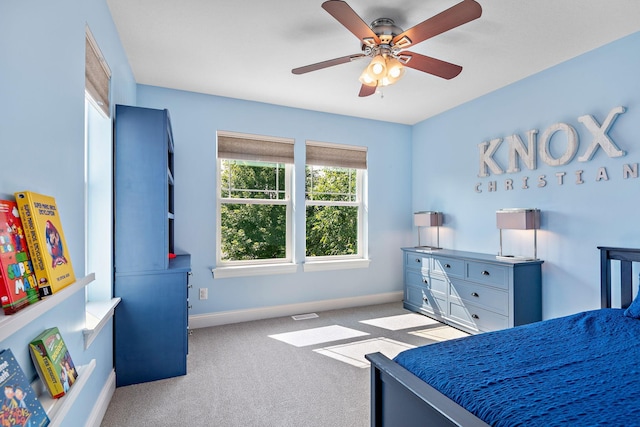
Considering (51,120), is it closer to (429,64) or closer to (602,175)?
(429,64)

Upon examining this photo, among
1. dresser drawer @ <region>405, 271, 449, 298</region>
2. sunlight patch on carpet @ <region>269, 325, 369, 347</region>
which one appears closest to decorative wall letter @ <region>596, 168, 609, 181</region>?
dresser drawer @ <region>405, 271, 449, 298</region>

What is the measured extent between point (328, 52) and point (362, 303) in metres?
3.08

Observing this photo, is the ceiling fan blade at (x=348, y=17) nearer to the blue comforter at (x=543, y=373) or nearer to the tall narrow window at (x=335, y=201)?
the blue comforter at (x=543, y=373)

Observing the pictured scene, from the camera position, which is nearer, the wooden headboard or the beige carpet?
the beige carpet

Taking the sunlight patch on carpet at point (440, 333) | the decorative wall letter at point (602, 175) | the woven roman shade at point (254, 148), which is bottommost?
the sunlight patch on carpet at point (440, 333)

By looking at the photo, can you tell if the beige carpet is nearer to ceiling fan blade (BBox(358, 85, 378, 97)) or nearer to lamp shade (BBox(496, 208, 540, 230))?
→ lamp shade (BBox(496, 208, 540, 230))

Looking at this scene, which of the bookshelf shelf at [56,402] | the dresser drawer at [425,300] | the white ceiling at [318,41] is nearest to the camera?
the bookshelf shelf at [56,402]

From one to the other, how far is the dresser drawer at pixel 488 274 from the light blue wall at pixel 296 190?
140cm

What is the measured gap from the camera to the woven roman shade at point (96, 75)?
183 centimetres

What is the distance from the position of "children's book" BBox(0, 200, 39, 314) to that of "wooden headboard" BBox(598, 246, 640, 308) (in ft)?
11.1

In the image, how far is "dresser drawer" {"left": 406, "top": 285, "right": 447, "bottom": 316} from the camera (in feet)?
12.3

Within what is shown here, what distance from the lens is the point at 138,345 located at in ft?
7.86

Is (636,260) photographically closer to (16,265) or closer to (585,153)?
(585,153)

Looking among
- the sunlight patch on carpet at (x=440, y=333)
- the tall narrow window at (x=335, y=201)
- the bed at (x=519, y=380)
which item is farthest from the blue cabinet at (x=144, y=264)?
the sunlight patch on carpet at (x=440, y=333)
